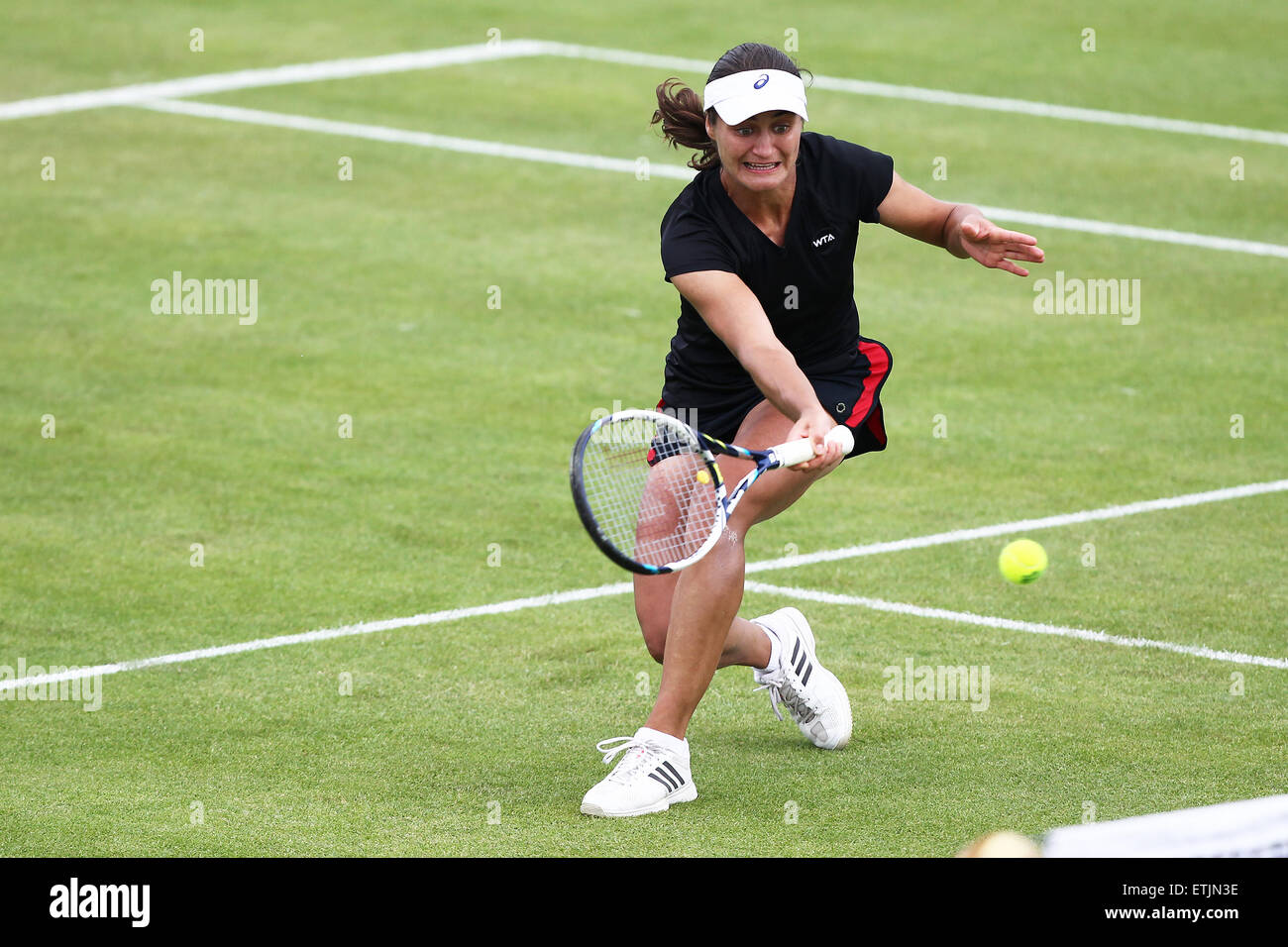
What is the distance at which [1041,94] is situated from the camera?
16938 mm

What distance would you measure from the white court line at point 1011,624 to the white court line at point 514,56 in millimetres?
9344

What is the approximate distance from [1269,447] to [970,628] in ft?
9.91

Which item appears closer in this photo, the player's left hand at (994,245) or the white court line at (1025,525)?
the player's left hand at (994,245)

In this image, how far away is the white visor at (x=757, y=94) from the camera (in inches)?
231

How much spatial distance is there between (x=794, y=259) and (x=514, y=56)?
12.3 m

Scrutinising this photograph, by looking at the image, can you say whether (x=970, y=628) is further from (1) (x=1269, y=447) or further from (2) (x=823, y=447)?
(1) (x=1269, y=447)

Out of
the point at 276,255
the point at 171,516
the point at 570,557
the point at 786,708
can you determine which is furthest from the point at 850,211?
the point at 276,255

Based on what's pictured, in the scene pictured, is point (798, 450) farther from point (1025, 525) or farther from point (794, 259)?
point (1025, 525)

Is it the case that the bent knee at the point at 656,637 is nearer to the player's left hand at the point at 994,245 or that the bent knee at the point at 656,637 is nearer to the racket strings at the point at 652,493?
the racket strings at the point at 652,493

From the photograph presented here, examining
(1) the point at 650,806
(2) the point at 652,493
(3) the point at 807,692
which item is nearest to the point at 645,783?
(1) the point at 650,806

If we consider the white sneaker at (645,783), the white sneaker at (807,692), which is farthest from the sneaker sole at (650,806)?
the white sneaker at (807,692)

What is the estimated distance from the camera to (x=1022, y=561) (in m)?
7.11

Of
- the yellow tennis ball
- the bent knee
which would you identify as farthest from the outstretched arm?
the bent knee

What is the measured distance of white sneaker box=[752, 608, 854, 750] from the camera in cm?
649
